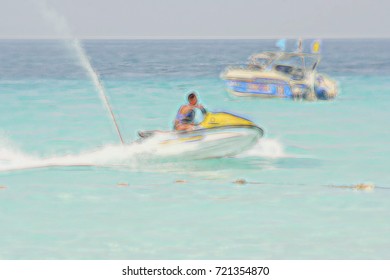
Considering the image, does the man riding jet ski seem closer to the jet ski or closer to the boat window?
the jet ski

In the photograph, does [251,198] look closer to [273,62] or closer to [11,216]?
[11,216]

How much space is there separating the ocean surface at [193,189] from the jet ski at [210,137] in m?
0.15

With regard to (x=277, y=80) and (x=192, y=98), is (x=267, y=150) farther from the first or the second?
(x=277, y=80)

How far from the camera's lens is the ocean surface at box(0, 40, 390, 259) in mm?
8633

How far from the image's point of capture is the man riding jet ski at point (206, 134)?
10.8 metres

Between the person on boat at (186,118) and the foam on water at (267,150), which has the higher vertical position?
the foam on water at (267,150)

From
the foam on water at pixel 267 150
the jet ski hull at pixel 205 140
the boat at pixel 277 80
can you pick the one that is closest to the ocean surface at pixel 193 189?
the foam on water at pixel 267 150

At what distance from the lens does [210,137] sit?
10953 mm

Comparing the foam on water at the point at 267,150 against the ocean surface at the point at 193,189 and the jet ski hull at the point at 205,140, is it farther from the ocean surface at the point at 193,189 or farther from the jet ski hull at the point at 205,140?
the jet ski hull at the point at 205,140

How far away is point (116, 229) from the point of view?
9.10 meters

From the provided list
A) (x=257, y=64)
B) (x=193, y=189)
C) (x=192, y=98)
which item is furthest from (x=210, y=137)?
(x=257, y=64)

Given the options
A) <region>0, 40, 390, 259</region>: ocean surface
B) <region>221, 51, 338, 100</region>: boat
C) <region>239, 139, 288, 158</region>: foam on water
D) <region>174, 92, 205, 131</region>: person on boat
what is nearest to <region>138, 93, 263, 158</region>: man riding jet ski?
<region>174, 92, 205, 131</region>: person on boat

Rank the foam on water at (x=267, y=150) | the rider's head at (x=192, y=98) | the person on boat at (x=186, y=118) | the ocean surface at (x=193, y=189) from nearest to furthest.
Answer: the ocean surface at (x=193, y=189), the rider's head at (x=192, y=98), the person on boat at (x=186, y=118), the foam on water at (x=267, y=150)
